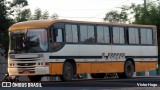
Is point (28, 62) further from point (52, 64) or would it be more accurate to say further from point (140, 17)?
point (140, 17)

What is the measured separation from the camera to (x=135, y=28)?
122 feet

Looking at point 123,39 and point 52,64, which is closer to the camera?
point 52,64

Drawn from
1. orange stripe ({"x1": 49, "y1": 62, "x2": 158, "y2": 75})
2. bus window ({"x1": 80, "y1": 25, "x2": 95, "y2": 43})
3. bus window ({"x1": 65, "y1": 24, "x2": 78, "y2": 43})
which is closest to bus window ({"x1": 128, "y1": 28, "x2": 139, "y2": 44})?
orange stripe ({"x1": 49, "y1": 62, "x2": 158, "y2": 75})

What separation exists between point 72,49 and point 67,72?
125cm

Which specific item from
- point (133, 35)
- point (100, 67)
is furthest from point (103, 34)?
point (133, 35)

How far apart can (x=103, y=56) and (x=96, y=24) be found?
1.84 metres

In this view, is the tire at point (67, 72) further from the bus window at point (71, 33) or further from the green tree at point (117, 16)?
the green tree at point (117, 16)

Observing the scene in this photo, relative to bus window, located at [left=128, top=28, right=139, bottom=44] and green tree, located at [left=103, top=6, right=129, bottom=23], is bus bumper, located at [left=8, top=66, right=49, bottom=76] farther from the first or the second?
green tree, located at [left=103, top=6, right=129, bottom=23]

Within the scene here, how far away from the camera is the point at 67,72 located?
103 feet

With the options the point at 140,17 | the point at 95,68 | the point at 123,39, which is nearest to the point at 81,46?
the point at 95,68

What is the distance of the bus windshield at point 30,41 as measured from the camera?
99.7 ft

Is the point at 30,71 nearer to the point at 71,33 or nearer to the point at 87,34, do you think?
the point at 71,33

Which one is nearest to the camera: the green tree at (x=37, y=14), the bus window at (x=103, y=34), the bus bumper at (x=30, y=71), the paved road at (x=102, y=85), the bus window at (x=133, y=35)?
the paved road at (x=102, y=85)

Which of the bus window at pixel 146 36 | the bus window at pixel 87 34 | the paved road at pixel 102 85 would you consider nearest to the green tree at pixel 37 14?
the bus window at pixel 146 36
